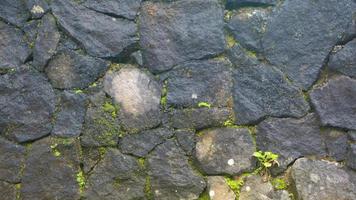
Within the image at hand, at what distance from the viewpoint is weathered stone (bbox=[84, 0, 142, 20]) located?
11.5ft

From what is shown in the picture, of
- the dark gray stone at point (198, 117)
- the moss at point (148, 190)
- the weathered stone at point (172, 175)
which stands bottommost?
the moss at point (148, 190)

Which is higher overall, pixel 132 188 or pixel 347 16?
pixel 347 16

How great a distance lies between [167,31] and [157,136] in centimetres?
83

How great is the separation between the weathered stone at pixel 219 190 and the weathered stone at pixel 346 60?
123 centimetres

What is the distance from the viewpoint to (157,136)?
340cm

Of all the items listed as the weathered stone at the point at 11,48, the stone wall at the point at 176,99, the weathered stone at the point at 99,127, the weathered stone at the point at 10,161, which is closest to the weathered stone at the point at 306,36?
the stone wall at the point at 176,99

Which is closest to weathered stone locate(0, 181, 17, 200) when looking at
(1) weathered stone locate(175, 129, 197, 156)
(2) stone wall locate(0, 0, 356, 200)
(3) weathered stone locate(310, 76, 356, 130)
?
(2) stone wall locate(0, 0, 356, 200)

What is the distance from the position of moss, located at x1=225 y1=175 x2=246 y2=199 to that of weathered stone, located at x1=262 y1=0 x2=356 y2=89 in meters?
0.87

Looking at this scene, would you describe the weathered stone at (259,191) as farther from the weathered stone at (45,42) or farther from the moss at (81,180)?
the weathered stone at (45,42)

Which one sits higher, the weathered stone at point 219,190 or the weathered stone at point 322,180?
the weathered stone at point 322,180

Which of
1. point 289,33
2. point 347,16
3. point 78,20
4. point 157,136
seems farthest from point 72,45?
point 347,16

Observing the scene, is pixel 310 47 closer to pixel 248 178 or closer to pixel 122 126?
pixel 248 178

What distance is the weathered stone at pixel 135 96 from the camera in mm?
3420

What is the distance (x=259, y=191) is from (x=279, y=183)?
0.55 feet
